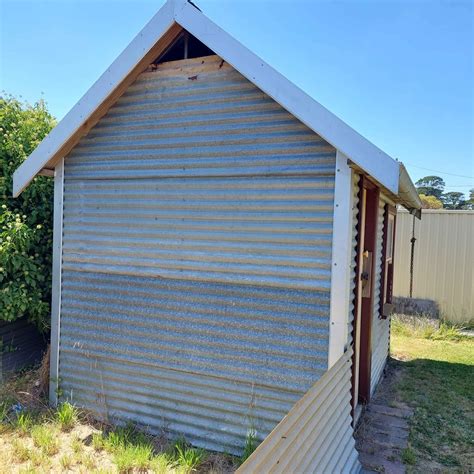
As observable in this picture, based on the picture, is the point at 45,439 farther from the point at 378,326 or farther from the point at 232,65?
the point at 378,326

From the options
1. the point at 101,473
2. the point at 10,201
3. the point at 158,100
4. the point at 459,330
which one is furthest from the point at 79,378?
the point at 459,330

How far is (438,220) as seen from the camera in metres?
→ 8.86

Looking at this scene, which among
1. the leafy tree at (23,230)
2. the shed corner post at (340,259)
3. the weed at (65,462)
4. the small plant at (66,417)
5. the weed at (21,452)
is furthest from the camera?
the leafy tree at (23,230)

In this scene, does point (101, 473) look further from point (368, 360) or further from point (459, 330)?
point (459, 330)

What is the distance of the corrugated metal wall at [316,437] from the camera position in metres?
1.65

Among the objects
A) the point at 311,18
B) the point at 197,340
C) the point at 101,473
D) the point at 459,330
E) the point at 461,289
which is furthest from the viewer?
the point at 461,289

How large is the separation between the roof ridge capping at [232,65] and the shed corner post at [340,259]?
0.66ft

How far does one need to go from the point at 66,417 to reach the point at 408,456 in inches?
127

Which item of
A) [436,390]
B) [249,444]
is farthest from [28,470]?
[436,390]

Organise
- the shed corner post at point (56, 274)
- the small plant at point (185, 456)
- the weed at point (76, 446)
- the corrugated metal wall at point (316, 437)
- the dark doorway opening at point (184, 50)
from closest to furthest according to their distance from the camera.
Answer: the corrugated metal wall at point (316, 437)
the small plant at point (185, 456)
the weed at point (76, 446)
the dark doorway opening at point (184, 50)
the shed corner post at point (56, 274)

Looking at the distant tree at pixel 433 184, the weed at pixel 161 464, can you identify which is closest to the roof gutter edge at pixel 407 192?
the weed at pixel 161 464

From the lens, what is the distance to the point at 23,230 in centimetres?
447

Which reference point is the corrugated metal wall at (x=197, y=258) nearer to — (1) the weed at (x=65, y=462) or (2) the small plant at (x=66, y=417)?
(2) the small plant at (x=66, y=417)

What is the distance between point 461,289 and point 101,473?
8536mm
